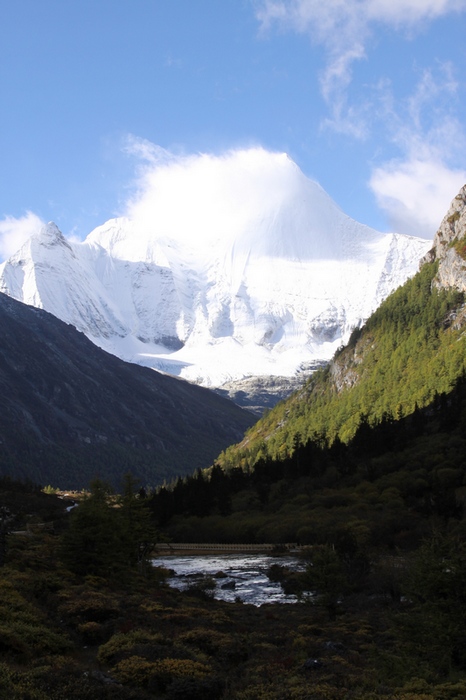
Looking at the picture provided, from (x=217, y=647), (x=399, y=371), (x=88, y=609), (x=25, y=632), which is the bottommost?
(x=217, y=647)

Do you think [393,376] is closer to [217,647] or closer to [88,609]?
[88,609]

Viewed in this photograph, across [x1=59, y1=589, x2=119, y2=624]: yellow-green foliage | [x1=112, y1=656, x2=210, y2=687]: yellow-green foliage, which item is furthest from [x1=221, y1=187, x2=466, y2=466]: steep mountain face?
[x1=112, y1=656, x2=210, y2=687]: yellow-green foliage

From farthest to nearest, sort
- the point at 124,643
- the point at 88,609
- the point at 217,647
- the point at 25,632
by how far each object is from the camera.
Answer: the point at 88,609, the point at 217,647, the point at 124,643, the point at 25,632

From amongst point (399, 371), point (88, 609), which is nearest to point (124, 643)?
point (88, 609)

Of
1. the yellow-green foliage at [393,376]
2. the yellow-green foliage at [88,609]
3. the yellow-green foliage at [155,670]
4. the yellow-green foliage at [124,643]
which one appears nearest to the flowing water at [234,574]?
the yellow-green foliage at [88,609]

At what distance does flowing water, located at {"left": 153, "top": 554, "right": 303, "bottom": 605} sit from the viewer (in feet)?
187

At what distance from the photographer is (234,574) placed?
69.9 m

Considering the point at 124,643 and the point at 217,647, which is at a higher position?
the point at 124,643

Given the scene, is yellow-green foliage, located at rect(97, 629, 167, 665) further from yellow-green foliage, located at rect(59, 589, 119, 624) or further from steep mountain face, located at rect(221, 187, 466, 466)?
steep mountain face, located at rect(221, 187, 466, 466)

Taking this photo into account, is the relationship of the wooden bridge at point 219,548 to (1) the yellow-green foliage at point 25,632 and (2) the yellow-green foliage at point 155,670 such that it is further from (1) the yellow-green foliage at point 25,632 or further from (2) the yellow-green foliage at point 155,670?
(2) the yellow-green foliage at point 155,670

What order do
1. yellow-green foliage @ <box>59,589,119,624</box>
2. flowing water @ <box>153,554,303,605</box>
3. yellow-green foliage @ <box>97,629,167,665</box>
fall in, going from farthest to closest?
flowing water @ <box>153,554,303,605</box>
yellow-green foliage @ <box>59,589,119,624</box>
yellow-green foliage @ <box>97,629,167,665</box>

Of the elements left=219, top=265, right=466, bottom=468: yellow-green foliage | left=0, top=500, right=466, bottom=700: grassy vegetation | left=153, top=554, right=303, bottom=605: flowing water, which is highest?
left=219, top=265, right=466, bottom=468: yellow-green foliage

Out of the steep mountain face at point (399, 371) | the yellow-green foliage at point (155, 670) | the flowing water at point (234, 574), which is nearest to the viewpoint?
the yellow-green foliage at point (155, 670)

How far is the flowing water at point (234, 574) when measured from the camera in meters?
57.0
